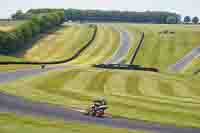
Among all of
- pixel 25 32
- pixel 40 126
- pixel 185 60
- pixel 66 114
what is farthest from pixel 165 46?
pixel 40 126

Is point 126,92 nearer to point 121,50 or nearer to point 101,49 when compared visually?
point 121,50

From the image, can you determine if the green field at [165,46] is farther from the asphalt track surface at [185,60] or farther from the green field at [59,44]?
the green field at [59,44]

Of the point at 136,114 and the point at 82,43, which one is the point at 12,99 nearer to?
the point at 136,114

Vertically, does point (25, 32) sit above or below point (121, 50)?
above

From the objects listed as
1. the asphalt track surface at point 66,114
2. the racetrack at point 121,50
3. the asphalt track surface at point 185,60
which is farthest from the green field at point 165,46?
the asphalt track surface at point 66,114

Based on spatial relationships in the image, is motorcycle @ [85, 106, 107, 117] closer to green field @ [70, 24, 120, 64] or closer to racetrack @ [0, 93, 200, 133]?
racetrack @ [0, 93, 200, 133]

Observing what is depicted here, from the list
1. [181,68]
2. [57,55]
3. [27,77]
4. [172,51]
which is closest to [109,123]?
[27,77]

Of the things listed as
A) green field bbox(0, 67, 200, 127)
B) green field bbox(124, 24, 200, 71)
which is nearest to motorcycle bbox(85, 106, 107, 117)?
green field bbox(0, 67, 200, 127)
